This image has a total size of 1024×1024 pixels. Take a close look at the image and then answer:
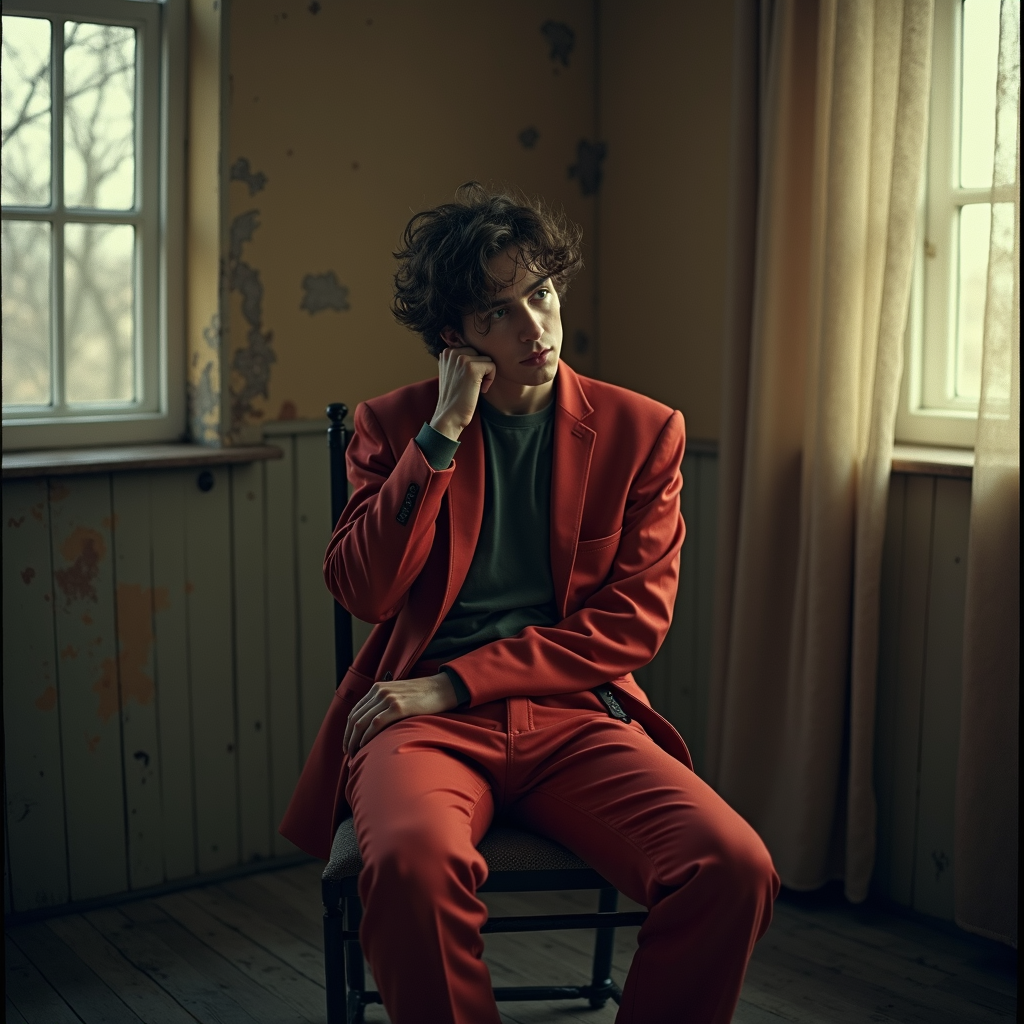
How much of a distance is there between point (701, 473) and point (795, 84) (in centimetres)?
90

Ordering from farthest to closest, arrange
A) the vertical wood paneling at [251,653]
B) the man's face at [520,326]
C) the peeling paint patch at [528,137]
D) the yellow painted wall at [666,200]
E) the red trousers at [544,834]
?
the peeling paint patch at [528,137], the yellow painted wall at [666,200], the vertical wood paneling at [251,653], the man's face at [520,326], the red trousers at [544,834]

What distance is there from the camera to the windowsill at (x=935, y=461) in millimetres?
2363

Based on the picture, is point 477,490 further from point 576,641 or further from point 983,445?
point 983,445

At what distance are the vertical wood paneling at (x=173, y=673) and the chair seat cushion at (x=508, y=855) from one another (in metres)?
1.07

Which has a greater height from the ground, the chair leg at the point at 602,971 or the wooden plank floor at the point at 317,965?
the chair leg at the point at 602,971

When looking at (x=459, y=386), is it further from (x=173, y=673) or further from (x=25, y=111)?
(x=25, y=111)

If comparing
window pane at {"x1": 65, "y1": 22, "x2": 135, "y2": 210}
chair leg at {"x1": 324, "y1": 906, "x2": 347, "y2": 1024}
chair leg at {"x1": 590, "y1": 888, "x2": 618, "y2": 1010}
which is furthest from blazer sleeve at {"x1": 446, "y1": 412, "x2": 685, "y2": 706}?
window pane at {"x1": 65, "y1": 22, "x2": 135, "y2": 210}

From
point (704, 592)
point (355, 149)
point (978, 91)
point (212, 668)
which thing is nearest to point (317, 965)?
point (212, 668)

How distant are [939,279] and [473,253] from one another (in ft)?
3.79

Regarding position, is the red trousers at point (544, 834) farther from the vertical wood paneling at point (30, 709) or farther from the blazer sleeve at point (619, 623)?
the vertical wood paneling at point (30, 709)

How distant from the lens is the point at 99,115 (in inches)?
102

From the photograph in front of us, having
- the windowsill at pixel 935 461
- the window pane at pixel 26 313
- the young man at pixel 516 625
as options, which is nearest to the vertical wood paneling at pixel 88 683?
the window pane at pixel 26 313

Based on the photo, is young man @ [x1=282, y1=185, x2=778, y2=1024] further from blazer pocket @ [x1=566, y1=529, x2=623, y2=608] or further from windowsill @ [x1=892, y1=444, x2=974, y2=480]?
windowsill @ [x1=892, y1=444, x2=974, y2=480]

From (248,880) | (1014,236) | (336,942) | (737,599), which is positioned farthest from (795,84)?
(248,880)
